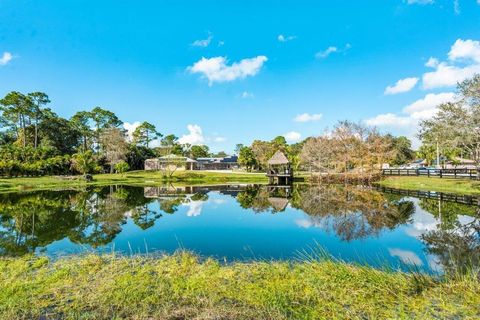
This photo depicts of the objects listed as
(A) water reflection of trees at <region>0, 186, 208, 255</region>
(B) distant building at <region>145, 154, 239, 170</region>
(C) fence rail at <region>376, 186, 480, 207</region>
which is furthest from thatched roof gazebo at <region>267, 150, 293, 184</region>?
(B) distant building at <region>145, 154, 239, 170</region>

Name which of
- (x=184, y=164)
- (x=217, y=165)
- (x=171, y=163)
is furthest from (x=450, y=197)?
(x=217, y=165)

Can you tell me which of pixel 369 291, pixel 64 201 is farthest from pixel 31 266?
pixel 64 201

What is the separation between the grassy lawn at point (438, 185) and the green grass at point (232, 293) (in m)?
18.8

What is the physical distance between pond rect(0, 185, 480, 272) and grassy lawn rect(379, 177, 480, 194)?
4530 millimetres

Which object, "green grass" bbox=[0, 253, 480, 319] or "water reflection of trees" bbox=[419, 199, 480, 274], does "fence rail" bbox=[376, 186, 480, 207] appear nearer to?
"water reflection of trees" bbox=[419, 199, 480, 274]

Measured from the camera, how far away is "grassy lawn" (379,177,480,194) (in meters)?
19.5

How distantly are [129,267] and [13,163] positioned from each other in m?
34.3

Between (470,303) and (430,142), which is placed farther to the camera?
(430,142)

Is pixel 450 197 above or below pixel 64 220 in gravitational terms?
below

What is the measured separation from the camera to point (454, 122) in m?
19.1

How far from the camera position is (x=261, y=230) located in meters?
11.0

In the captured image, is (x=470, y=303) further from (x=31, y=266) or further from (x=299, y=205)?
(x=299, y=205)

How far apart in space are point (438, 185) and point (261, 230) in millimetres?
18669

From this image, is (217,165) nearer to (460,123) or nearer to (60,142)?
(60,142)
